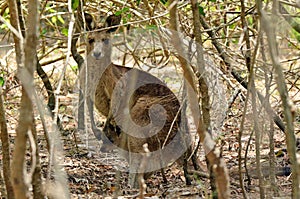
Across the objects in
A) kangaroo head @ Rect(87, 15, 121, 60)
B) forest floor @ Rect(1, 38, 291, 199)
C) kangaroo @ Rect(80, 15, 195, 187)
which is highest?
kangaroo head @ Rect(87, 15, 121, 60)

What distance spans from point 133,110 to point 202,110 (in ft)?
7.05

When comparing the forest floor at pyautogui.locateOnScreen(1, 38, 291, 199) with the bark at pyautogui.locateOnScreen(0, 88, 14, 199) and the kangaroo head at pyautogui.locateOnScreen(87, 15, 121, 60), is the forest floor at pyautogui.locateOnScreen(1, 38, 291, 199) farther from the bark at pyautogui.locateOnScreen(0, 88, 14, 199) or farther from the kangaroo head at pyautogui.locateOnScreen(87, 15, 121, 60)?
the kangaroo head at pyautogui.locateOnScreen(87, 15, 121, 60)

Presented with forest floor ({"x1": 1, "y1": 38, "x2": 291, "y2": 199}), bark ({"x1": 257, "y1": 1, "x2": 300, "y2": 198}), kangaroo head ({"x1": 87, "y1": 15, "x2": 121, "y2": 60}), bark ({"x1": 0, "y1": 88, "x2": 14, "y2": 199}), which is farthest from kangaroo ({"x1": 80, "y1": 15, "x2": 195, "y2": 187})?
bark ({"x1": 257, "y1": 1, "x2": 300, "y2": 198})

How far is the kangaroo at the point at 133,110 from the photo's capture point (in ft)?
14.1

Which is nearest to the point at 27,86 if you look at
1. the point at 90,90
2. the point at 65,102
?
the point at 90,90

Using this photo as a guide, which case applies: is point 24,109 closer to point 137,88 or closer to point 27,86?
point 27,86

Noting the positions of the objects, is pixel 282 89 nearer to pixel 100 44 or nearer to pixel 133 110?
pixel 133 110

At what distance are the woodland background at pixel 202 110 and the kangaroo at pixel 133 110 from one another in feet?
0.52

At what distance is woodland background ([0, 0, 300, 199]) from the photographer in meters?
1.62

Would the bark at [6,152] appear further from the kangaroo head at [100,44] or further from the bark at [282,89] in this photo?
the kangaroo head at [100,44]

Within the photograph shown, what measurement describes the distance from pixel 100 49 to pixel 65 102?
950 mm

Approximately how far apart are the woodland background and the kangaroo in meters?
0.16

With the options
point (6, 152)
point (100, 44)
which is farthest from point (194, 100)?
point (100, 44)

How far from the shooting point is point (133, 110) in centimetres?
463
